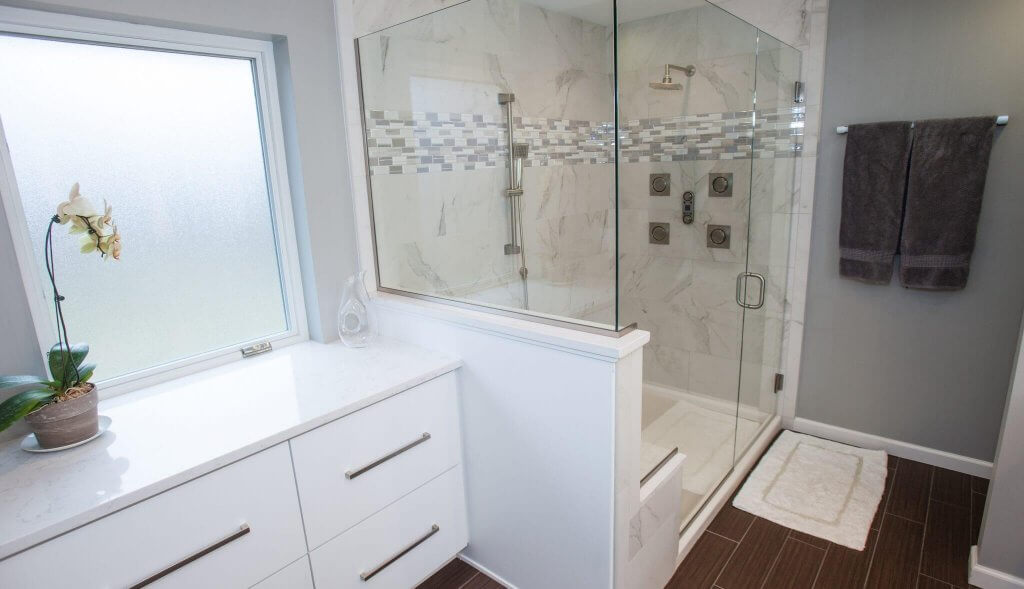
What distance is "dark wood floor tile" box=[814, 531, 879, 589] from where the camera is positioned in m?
1.87

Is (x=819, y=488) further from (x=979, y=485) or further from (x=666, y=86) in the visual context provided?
(x=666, y=86)

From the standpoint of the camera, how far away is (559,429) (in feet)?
5.16

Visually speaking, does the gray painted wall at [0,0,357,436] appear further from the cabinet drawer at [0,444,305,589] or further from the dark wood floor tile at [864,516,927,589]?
the dark wood floor tile at [864,516,927,589]

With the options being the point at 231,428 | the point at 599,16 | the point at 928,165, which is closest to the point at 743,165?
the point at 928,165

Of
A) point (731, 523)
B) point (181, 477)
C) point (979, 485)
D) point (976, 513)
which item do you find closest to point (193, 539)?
point (181, 477)

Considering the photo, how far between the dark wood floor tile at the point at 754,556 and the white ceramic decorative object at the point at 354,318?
1568 mm

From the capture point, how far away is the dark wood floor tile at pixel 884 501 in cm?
215

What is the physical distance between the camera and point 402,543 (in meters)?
1.73

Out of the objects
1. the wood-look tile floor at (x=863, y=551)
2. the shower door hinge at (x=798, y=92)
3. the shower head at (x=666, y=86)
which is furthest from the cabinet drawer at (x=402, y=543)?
the shower door hinge at (x=798, y=92)

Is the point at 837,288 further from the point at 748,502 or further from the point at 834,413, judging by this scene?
the point at 748,502

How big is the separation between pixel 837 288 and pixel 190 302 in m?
2.85

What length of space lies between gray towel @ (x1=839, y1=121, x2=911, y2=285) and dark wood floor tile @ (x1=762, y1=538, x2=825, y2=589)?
1.27m

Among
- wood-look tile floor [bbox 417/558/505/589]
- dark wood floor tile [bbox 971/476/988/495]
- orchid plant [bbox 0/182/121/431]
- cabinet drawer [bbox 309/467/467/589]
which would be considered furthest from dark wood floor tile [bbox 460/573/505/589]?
dark wood floor tile [bbox 971/476/988/495]

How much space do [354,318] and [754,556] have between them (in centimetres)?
177
